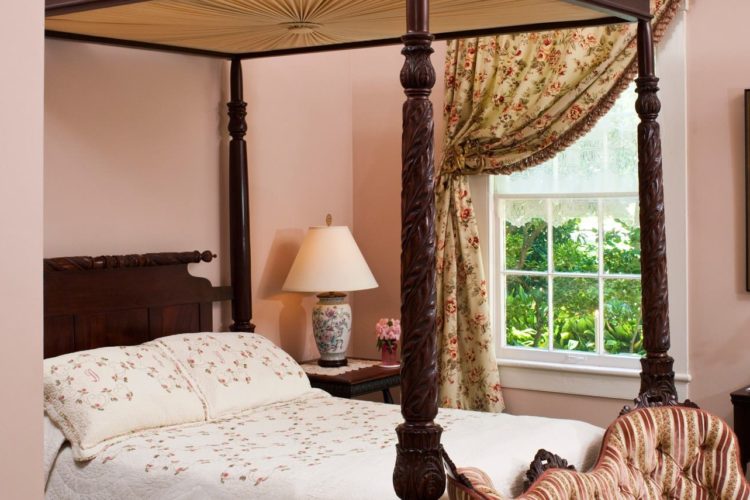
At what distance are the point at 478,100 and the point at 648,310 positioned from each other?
186cm

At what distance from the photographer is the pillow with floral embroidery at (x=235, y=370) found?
4.09 m

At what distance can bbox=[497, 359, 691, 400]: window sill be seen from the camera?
4.90 m

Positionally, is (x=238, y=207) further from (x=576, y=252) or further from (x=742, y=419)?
(x=742, y=419)

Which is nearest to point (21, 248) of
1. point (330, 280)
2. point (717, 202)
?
point (330, 280)

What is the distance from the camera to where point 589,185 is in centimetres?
508

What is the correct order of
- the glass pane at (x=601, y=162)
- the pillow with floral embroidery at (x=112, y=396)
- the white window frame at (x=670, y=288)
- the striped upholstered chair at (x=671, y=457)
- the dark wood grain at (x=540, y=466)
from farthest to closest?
the glass pane at (x=601, y=162) → the white window frame at (x=670, y=288) → the pillow with floral embroidery at (x=112, y=396) → the striped upholstered chair at (x=671, y=457) → the dark wood grain at (x=540, y=466)

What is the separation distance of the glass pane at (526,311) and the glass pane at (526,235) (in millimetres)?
83

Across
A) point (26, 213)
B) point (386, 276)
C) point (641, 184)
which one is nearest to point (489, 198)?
point (386, 276)

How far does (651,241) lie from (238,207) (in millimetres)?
2100

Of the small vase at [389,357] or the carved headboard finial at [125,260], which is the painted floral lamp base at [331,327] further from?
the carved headboard finial at [125,260]

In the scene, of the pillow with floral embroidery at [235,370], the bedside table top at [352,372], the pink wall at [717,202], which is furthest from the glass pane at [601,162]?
the pillow with floral embroidery at [235,370]

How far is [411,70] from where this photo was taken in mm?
2477

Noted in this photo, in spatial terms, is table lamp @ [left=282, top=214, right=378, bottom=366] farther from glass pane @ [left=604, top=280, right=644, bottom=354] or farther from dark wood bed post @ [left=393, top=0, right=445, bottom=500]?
dark wood bed post @ [left=393, top=0, right=445, bottom=500]

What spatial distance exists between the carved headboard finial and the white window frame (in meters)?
1.86
